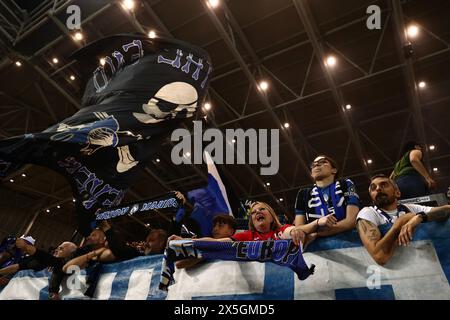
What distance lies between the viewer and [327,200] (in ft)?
11.6

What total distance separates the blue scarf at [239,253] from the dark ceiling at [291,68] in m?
4.88

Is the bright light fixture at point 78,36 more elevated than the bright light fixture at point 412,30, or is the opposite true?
the bright light fixture at point 412,30

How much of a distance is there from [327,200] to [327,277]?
42.3 inches

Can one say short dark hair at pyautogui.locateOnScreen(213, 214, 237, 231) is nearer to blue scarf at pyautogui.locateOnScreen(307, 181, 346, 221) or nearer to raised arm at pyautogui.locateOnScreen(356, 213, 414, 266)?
blue scarf at pyautogui.locateOnScreen(307, 181, 346, 221)

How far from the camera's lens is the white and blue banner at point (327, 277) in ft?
7.76

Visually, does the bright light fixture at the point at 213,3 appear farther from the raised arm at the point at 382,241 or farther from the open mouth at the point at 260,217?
the raised arm at the point at 382,241

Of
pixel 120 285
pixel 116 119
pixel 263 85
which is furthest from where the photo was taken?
pixel 263 85

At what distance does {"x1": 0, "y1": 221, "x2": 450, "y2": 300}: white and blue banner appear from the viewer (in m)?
2.37

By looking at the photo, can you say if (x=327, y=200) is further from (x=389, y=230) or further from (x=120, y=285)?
(x=120, y=285)

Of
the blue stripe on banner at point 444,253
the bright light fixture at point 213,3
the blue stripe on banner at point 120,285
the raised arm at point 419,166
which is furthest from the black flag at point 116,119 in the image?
the blue stripe on banner at point 444,253

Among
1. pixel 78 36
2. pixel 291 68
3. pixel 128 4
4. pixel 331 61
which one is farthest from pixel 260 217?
pixel 78 36

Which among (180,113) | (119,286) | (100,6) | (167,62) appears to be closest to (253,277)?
(119,286)

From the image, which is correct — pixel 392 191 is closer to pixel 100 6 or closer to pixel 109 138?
pixel 109 138

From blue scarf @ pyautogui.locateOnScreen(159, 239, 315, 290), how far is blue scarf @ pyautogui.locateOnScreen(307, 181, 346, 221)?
35.5 inches
